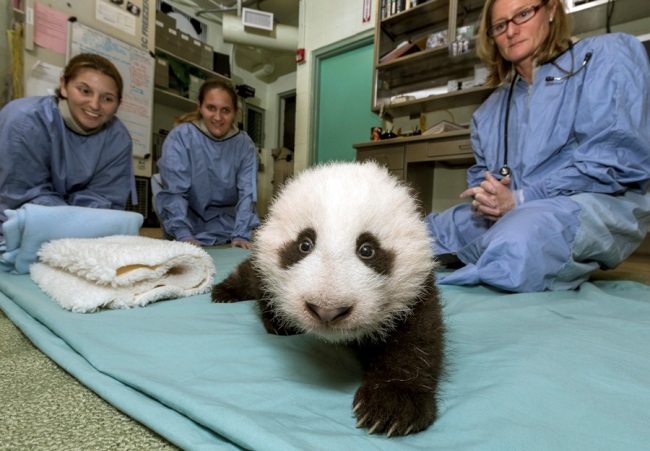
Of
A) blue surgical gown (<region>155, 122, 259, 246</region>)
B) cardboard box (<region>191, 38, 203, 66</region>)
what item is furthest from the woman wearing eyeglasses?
cardboard box (<region>191, 38, 203, 66</region>)

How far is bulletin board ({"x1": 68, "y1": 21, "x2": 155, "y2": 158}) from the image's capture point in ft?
11.5

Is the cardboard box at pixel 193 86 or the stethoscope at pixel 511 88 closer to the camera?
the stethoscope at pixel 511 88

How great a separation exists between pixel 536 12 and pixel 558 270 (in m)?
1.11

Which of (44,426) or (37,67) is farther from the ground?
(37,67)

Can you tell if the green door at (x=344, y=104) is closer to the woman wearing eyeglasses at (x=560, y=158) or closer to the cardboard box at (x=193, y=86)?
the cardboard box at (x=193, y=86)

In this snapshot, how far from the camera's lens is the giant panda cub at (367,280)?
51 cm

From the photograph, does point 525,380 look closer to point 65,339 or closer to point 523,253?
point 523,253

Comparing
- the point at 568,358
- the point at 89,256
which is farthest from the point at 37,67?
the point at 568,358

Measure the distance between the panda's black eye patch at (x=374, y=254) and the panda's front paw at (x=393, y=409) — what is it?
18 centimetres

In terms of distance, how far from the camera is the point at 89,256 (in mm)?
1096

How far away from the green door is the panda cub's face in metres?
3.57

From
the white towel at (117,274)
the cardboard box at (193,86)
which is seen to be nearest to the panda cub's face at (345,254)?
the white towel at (117,274)

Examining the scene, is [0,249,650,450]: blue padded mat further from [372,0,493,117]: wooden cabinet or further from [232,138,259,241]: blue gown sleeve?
[372,0,493,117]: wooden cabinet

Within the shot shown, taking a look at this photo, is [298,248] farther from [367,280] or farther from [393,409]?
[393,409]
